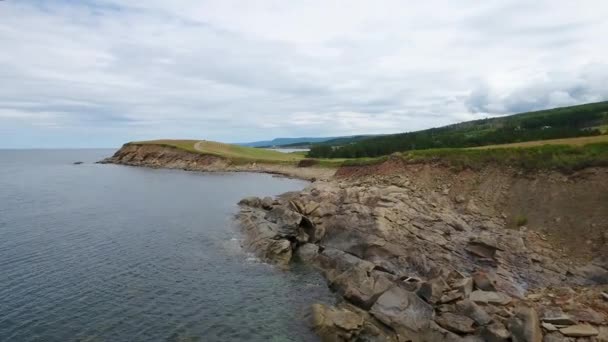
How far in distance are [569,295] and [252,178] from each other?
89.6 meters

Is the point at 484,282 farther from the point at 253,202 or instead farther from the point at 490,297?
the point at 253,202

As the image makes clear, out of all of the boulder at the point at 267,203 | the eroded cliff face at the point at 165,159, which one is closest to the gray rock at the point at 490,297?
the boulder at the point at 267,203

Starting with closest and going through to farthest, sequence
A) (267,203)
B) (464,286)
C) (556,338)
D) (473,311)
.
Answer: (556,338) < (473,311) < (464,286) < (267,203)

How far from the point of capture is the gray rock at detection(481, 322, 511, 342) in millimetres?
18562

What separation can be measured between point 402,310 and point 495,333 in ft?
15.8

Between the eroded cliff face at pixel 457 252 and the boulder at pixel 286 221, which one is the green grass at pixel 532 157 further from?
the boulder at pixel 286 221

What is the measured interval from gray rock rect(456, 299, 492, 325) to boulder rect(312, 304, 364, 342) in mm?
5172

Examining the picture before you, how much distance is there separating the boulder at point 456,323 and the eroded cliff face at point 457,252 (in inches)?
2.0

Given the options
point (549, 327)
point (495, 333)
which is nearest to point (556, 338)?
point (549, 327)

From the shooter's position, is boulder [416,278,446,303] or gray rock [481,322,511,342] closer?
gray rock [481,322,511,342]

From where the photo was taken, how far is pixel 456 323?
20375 millimetres

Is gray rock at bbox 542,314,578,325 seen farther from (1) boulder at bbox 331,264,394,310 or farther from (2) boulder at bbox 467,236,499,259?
(2) boulder at bbox 467,236,499,259

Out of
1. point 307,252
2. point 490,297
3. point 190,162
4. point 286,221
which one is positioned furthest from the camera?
point 190,162

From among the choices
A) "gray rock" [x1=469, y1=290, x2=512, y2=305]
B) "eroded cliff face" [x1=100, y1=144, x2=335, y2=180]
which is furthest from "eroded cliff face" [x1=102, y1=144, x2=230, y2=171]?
"gray rock" [x1=469, y1=290, x2=512, y2=305]
